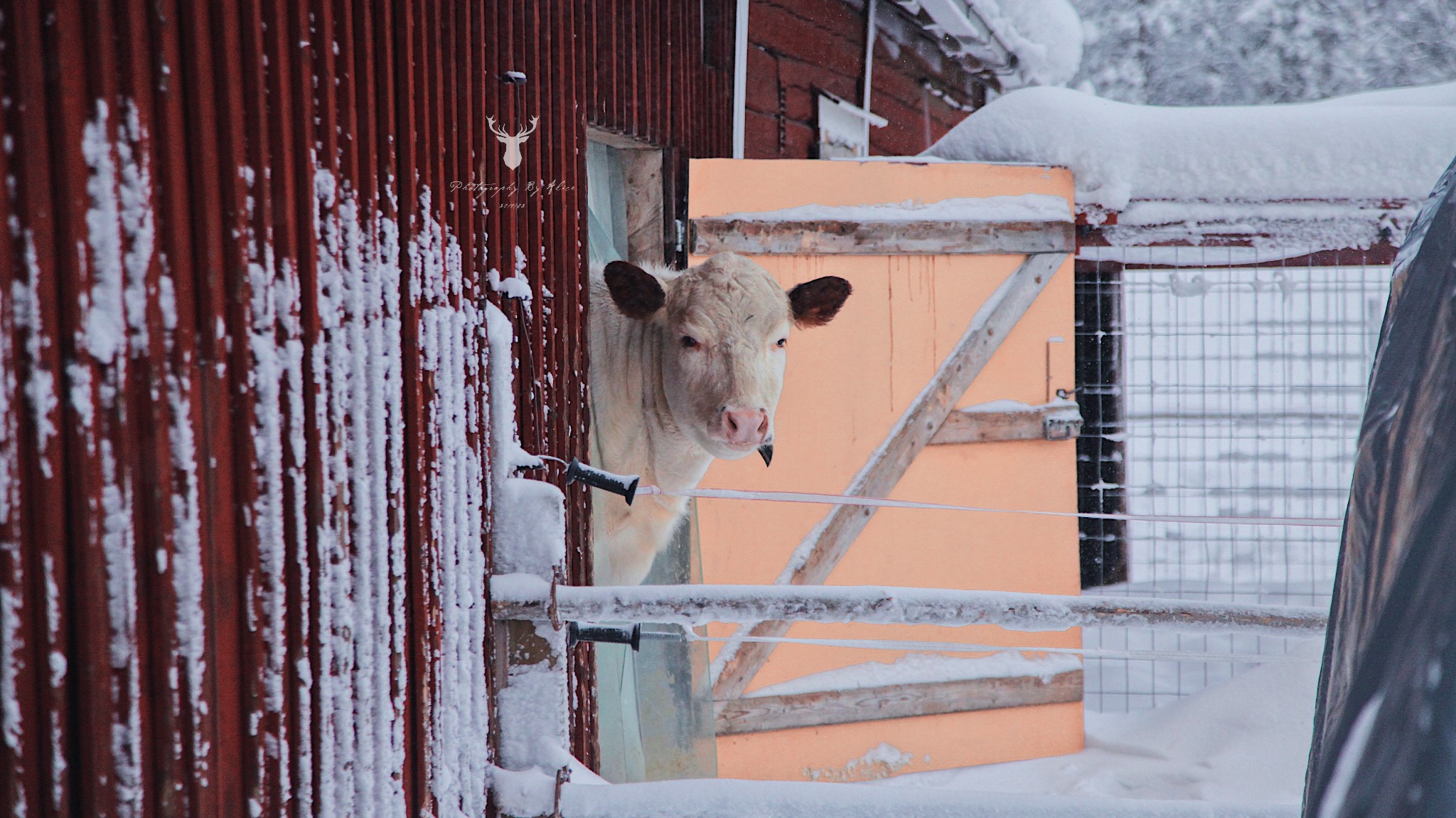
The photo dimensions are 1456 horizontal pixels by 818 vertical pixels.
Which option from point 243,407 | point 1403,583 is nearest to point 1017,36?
point 243,407

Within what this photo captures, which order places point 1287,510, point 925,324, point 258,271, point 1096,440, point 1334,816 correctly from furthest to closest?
1. point 1096,440
2. point 1287,510
3. point 925,324
4. point 258,271
5. point 1334,816

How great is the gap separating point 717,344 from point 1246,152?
10.5 feet

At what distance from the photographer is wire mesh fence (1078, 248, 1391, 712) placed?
580cm

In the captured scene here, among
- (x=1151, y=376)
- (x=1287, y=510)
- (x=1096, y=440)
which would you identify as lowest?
(x=1287, y=510)

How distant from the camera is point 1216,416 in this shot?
6156mm

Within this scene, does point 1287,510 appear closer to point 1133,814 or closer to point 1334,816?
point 1133,814

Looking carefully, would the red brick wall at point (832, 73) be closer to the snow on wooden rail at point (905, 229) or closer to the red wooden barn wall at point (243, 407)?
the snow on wooden rail at point (905, 229)

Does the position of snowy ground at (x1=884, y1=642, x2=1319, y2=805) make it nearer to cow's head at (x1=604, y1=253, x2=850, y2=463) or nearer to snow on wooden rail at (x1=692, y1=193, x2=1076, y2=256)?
cow's head at (x1=604, y1=253, x2=850, y2=463)

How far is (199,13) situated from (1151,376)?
222 inches

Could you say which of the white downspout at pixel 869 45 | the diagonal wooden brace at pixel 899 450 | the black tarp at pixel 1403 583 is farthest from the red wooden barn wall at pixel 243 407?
the white downspout at pixel 869 45

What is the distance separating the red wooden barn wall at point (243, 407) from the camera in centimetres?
122

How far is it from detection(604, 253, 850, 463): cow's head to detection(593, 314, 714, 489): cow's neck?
0.21ft

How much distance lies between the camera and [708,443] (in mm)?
3627

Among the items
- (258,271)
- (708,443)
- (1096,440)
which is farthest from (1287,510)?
(258,271)
